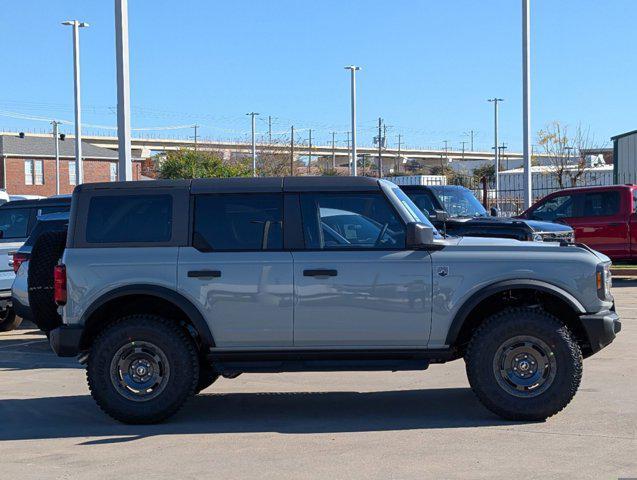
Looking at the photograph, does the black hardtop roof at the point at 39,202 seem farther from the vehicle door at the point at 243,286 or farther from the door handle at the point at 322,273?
the door handle at the point at 322,273

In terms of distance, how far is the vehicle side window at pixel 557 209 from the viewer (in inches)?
826

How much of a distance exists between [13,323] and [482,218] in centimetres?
779

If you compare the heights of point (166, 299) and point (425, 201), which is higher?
point (425, 201)

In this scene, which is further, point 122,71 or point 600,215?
point 600,215

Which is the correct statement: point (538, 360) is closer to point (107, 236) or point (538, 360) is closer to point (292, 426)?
point (292, 426)

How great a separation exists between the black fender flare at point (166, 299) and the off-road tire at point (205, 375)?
0.49 m

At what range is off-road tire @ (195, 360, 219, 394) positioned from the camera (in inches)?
330

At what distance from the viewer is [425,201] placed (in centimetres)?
1656

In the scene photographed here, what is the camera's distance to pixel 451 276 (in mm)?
7781

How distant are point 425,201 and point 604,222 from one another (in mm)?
5872

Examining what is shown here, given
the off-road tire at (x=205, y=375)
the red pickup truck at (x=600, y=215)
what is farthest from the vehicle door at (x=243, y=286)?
the red pickup truck at (x=600, y=215)

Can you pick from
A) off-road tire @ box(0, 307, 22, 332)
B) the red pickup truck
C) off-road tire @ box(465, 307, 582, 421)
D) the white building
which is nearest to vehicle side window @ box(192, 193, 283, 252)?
off-road tire @ box(465, 307, 582, 421)

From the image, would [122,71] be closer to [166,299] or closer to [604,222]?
[166,299]

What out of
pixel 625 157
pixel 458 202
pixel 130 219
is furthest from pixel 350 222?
pixel 625 157
